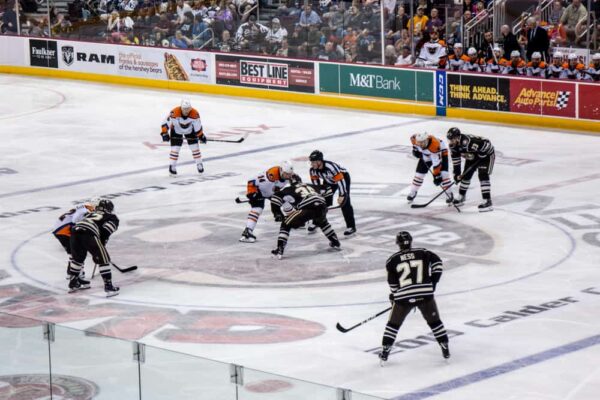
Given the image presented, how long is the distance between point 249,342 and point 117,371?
4165 millimetres

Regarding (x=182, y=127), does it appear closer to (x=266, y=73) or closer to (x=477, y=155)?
(x=477, y=155)

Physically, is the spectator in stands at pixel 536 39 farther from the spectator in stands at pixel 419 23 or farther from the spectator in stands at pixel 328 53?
A: the spectator in stands at pixel 328 53

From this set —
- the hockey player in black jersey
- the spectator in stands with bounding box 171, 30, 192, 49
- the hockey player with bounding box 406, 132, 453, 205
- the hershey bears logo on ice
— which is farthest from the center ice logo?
the hershey bears logo on ice

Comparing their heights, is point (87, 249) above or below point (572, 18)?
below

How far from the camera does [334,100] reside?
30.0 m

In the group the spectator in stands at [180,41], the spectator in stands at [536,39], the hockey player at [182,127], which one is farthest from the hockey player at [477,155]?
the spectator in stands at [180,41]

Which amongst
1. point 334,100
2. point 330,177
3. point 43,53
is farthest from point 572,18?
point 43,53

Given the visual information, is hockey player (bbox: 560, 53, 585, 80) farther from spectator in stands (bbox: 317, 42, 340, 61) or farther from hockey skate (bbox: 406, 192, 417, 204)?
hockey skate (bbox: 406, 192, 417, 204)

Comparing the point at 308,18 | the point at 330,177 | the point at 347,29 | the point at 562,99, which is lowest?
the point at 330,177

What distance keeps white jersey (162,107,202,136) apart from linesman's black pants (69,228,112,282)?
24.4ft

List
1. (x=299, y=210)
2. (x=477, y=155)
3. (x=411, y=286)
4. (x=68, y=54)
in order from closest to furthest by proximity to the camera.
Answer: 1. (x=411, y=286)
2. (x=299, y=210)
3. (x=477, y=155)
4. (x=68, y=54)

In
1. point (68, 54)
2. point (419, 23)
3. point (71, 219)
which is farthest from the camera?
point (68, 54)

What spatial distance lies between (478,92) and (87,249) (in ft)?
44.9

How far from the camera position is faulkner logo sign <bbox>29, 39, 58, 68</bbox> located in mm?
36250
